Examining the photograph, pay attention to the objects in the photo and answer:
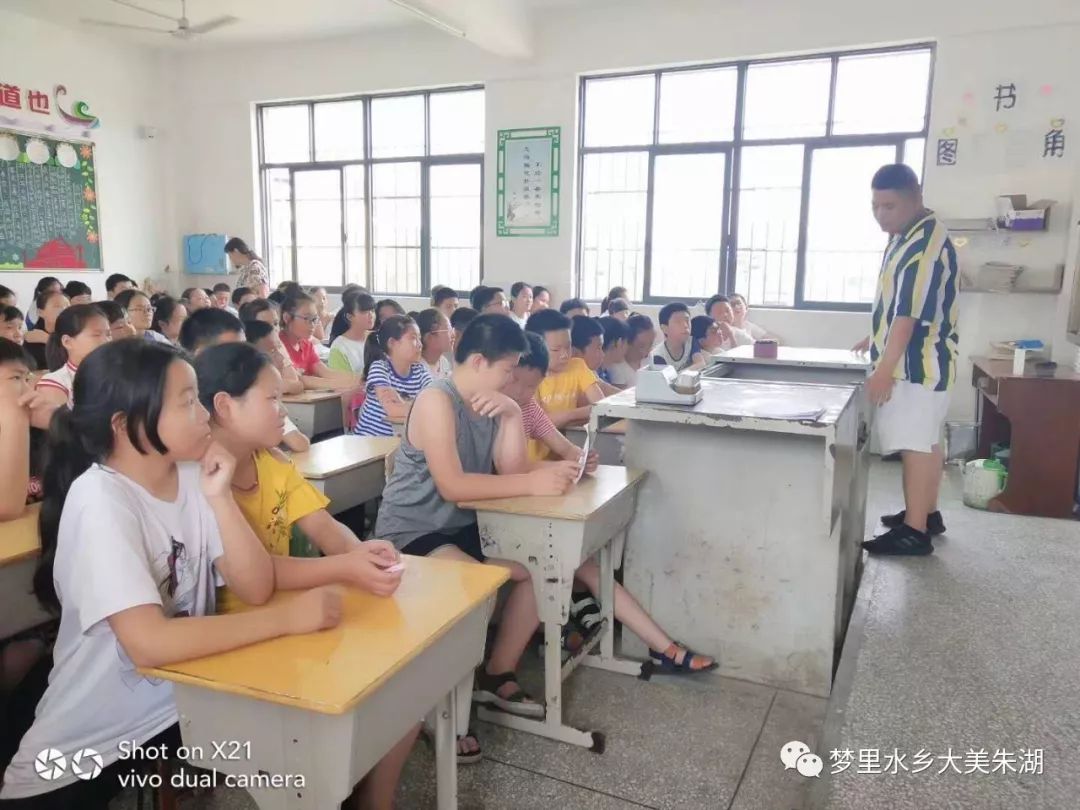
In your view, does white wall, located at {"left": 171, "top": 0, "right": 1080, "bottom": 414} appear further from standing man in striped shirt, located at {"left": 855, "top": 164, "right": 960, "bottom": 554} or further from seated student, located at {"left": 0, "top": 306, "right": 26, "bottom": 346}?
seated student, located at {"left": 0, "top": 306, "right": 26, "bottom": 346}

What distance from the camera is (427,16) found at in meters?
5.50

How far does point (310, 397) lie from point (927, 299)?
2.60m

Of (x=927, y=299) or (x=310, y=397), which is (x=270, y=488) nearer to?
(x=310, y=397)

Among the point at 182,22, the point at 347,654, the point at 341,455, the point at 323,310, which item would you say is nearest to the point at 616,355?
the point at 341,455

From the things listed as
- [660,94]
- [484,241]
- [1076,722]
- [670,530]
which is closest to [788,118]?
[660,94]

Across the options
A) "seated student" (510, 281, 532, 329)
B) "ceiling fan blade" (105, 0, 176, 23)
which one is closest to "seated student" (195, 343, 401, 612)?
"seated student" (510, 281, 532, 329)

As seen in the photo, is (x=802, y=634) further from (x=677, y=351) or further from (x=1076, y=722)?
(x=677, y=351)

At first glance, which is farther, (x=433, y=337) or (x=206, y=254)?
(x=206, y=254)

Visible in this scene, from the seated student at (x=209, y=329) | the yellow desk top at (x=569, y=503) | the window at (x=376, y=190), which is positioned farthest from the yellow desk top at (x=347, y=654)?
the window at (x=376, y=190)

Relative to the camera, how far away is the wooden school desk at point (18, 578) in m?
1.55

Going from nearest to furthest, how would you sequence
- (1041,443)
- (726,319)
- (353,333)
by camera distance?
(1041,443)
(353,333)
(726,319)

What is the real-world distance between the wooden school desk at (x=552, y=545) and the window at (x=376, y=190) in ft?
18.2

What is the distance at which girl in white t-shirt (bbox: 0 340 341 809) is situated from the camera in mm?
1171

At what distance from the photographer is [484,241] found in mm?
7121
